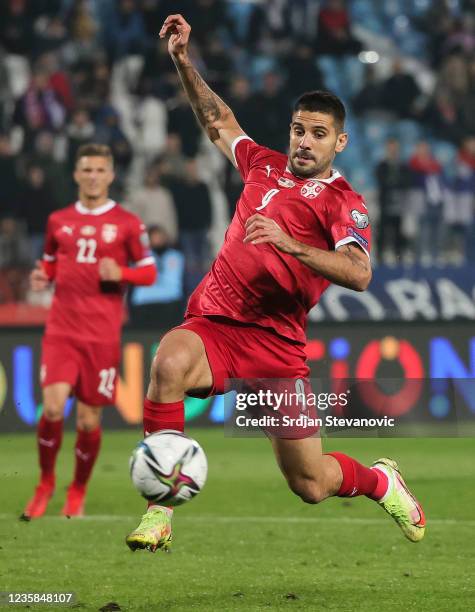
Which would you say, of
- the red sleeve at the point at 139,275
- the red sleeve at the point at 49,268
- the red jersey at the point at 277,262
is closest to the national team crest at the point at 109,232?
the red sleeve at the point at 139,275

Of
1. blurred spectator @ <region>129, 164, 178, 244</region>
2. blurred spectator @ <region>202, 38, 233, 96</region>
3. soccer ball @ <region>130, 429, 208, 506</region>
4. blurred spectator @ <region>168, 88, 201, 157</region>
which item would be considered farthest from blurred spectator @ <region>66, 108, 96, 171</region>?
soccer ball @ <region>130, 429, 208, 506</region>

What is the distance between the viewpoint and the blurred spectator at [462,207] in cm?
1313

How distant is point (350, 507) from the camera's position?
8328 millimetres

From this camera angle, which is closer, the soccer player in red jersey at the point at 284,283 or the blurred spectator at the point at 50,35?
the soccer player in red jersey at the point at 284,283

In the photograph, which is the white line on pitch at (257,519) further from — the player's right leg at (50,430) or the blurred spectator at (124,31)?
the blurred spectator at (124,31)

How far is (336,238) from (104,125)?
31.4ft

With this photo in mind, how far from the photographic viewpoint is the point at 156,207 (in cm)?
1313

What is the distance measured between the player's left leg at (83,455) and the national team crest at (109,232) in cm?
110

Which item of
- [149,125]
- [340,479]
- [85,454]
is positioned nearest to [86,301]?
[85,454]

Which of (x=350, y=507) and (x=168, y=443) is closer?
(x=168, y=443)

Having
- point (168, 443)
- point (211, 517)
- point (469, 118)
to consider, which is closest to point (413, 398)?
point (168, 443)

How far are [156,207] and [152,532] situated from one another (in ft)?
28.3

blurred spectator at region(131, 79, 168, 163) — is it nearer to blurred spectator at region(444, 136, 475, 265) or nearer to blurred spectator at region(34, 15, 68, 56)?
blurred spectator at region(34, 15, 68, 56)

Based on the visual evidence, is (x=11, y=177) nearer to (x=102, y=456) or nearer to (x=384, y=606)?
(x=102, y=456)
